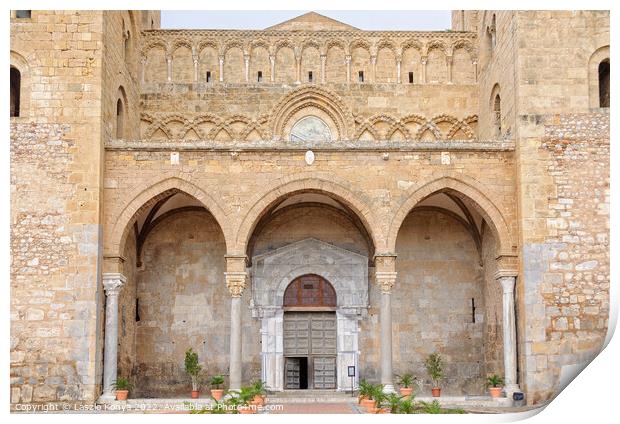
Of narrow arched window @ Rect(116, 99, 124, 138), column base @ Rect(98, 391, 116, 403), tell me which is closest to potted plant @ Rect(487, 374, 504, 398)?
column base @ Rect(98, 391, 116, 403)

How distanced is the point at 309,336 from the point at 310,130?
5192 millimetres

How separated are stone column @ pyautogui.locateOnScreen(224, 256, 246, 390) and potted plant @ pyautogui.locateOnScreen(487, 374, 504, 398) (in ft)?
16.9

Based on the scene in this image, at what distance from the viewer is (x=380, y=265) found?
19.7 metres

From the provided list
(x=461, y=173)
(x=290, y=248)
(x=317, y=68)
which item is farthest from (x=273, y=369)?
(x=317, y=68)

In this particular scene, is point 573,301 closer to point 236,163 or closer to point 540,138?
point 540,138

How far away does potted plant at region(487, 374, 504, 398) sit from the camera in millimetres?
19312

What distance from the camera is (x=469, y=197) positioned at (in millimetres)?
19875

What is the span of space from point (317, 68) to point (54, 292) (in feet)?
29.9

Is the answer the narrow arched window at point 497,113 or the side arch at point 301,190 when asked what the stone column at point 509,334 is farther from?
the narrow arched window at point 497,113

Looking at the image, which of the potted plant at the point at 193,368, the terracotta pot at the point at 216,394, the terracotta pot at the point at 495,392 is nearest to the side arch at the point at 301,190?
the terracotta pot at the point at 216,394

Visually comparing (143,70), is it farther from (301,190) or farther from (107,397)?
(107,397)

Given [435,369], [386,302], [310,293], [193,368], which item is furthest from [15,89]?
[435,369]

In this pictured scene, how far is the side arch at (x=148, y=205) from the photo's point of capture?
19281mm
